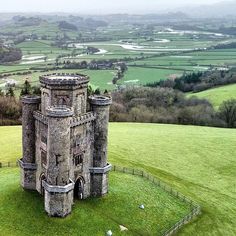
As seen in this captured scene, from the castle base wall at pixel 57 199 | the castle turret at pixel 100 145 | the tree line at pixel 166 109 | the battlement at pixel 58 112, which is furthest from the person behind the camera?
the tree line at pixel 166 109

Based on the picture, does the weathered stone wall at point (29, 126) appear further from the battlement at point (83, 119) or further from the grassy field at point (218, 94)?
the grassy field at point (218, 94)

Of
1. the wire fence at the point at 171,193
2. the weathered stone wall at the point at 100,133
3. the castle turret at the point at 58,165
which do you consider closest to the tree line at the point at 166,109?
the wire fence at the point at 171,193

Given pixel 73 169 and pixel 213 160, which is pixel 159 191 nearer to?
pixel 73 169

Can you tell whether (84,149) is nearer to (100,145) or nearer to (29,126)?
(100,145)

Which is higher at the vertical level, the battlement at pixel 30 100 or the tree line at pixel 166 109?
the battlement at pixel 30 100

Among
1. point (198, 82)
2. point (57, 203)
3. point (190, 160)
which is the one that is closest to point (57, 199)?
point (57, 203)
